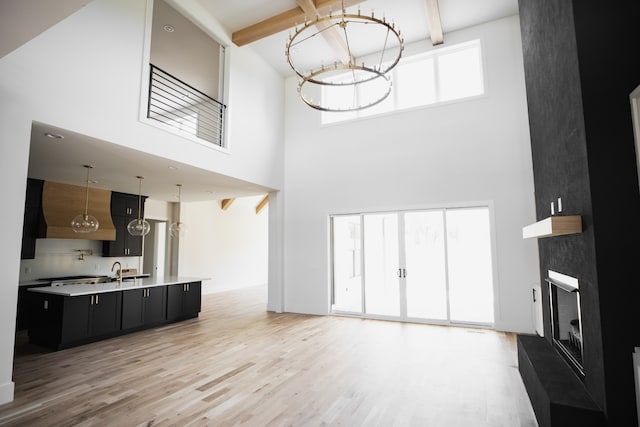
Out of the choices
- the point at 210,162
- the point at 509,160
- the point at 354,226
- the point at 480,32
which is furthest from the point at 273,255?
the point at 480,32

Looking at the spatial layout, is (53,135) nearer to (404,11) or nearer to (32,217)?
(32,217)

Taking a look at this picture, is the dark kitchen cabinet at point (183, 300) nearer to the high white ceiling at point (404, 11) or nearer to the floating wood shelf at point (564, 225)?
the high white ceiling at point (404, 11)

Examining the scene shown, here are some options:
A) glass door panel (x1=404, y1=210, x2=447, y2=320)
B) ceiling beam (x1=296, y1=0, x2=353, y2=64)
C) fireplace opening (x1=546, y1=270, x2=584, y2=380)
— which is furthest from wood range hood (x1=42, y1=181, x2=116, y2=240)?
fireplace opening (x1=546, y1=270, x2=584, y2=380)

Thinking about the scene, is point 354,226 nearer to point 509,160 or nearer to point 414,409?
point 509,160

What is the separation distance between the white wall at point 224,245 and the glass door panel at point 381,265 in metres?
4.61

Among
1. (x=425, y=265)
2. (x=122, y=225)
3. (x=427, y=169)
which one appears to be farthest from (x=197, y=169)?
(x=425, y=265)

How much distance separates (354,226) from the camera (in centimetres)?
719

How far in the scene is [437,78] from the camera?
650cm

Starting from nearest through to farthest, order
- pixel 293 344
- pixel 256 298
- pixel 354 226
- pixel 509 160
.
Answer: pixel 293 344 < pixel 509 160 < pixel 354 226 < pixel 256 298

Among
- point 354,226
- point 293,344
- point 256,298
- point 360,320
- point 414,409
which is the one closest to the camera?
point 414,409

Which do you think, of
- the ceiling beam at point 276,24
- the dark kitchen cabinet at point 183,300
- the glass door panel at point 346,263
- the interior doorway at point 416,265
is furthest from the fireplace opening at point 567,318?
the dark kitchen cabinet at point 183,300

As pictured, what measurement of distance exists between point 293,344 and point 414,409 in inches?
92.6

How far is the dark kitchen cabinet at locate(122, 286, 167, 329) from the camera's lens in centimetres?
553

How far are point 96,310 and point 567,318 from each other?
599 centimetres
